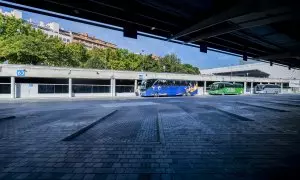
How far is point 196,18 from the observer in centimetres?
865

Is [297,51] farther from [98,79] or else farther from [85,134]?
[98,79]

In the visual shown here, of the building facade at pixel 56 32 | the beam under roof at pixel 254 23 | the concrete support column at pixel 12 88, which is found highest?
the building facade at pixel 56 32

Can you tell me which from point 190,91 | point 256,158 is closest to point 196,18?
point 256,158

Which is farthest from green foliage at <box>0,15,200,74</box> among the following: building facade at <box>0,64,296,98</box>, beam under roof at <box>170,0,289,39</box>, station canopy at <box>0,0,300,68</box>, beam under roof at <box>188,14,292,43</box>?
beam under roof at <box>170,0,289,39</box>

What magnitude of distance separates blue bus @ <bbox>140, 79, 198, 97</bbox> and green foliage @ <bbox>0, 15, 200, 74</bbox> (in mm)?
16704

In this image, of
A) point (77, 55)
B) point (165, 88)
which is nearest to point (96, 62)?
point (77, 55)

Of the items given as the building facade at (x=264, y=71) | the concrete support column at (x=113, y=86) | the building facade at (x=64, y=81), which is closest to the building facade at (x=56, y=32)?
the building facade at (x=64, y=81)

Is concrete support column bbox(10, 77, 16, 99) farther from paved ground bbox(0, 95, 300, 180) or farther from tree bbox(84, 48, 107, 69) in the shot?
paved ground bbox(0, 95, 300, 180)

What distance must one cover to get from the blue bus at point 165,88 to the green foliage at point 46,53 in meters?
16.7

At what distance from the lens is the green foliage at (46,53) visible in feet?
115

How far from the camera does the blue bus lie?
3612cm

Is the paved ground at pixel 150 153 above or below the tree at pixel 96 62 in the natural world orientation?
below

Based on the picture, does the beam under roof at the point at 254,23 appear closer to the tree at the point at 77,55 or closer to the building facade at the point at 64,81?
the building facade at the point at 64,81

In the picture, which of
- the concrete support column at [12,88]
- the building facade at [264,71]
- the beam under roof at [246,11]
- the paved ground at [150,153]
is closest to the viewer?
the paved ground at [150,153]
